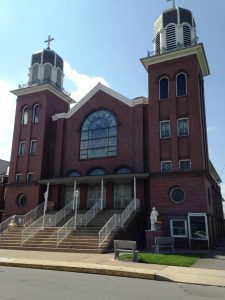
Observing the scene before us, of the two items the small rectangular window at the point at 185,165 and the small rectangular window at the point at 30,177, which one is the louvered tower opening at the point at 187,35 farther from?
the small rectangular window at the point at 30,177

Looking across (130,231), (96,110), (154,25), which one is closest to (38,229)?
(130,231)

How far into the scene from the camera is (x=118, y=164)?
27328 mm

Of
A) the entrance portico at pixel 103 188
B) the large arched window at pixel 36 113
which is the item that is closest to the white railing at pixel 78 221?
the entrance portico at pixel 103 188

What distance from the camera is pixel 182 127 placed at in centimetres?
2500

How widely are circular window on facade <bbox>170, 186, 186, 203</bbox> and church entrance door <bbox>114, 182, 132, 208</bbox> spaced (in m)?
4.17

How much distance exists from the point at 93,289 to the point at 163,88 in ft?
70.9

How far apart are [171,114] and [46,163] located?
12840mm

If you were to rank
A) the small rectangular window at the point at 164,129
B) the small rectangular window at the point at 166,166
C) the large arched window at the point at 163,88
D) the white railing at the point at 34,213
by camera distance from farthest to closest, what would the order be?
the large arched window at the point at 163,88 < the white railing at the point at 34,213 < the small rectangular window at the point at 164,129 < the small rectangular window at the point at 166,166

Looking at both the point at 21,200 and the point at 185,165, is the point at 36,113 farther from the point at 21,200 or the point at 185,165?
the point at 185,165

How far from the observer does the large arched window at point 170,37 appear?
2767cm

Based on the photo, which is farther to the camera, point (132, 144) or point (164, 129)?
point (132, 144)

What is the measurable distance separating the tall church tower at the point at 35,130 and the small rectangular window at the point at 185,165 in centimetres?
1169

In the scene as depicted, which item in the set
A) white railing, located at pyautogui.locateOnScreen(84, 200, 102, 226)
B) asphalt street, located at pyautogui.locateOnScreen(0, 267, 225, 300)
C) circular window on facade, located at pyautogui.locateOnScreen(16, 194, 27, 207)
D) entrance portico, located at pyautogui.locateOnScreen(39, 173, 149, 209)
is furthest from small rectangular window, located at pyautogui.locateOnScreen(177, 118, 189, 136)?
asphalt street, located at pyautogui.locateOnScreen(0, 267, 225, 300)

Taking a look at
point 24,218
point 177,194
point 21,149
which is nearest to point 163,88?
point 177,194
